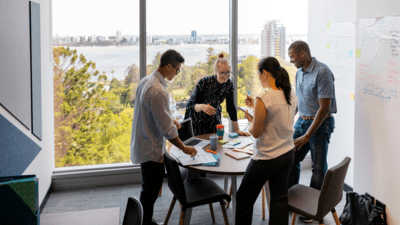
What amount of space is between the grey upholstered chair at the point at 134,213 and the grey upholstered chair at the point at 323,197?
1.35m

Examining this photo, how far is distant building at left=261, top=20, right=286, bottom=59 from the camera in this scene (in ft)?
15.2

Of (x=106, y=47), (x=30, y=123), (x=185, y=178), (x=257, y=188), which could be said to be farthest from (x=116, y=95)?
(x=257, y=188)

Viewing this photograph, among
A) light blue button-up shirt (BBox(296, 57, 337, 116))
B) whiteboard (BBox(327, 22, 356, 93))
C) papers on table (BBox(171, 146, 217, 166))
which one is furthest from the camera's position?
whiteboard (BBox(327, 22, 356, 93))

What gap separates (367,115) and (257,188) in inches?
59.0

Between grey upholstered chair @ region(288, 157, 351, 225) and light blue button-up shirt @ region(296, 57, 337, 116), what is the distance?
2.64 feet

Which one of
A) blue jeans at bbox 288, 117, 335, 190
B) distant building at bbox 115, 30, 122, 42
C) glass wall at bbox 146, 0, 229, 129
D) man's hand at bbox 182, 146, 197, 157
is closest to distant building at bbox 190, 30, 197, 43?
glass wall at bbox 146, 0, 229, 129

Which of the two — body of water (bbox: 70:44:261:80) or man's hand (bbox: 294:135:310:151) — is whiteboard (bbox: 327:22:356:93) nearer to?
man's hand (bbox: 294:135:310:151)

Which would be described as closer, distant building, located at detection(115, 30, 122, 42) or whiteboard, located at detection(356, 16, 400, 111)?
whiteboard, located at detection(356, 16, 400, 111)

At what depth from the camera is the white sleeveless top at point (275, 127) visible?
7.48 feet

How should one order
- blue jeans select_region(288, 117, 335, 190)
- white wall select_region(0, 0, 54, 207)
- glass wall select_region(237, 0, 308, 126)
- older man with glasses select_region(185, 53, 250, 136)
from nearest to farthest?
blue jeans select_region(288, 117, 335, 190) → older man with glasses select_region(185, 53, 250, 136) → white wall select_region(0, 0, 54, 207) → glass wall select_region(237, 0, 308, 126)

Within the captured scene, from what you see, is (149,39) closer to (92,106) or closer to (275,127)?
(92,106)

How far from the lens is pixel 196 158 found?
276cm

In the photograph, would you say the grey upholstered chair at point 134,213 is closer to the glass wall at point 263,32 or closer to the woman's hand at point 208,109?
the woman's hand at point 208,109

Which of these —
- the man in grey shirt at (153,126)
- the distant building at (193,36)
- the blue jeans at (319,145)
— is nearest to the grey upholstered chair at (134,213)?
the man in grey shirt at (153,126)
